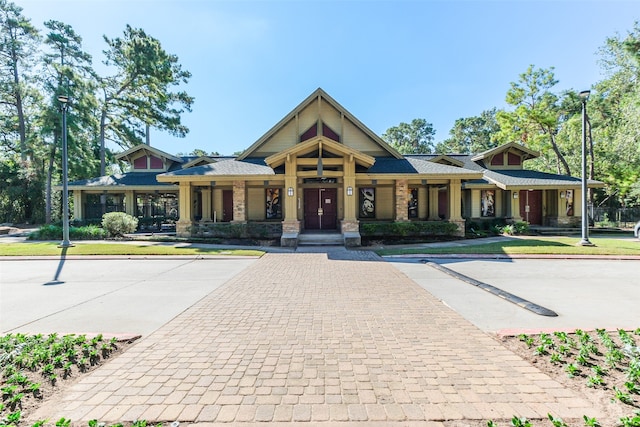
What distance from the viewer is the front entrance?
57.8 feet

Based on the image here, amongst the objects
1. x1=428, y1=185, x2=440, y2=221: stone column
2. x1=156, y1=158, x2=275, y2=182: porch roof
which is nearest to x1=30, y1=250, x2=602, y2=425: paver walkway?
x1=156, y1=158, x2=275, y2=182: porch roof

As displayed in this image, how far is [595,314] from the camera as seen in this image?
16.5 feet

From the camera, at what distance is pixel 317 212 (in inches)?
693

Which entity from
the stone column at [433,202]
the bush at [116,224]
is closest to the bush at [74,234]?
the bush at [116,224]

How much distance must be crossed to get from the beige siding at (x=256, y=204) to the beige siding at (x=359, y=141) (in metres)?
6.15

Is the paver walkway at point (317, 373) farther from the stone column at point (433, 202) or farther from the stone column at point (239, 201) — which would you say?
the stone column at point (433, 202)

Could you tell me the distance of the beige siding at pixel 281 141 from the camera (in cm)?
1888

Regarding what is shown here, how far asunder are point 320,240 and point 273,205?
491cm

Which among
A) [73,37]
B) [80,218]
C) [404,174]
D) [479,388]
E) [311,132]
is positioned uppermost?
[73,37]

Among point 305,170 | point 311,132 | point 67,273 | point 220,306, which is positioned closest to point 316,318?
point 220,306

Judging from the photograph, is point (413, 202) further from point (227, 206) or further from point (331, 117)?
point (227, 206)

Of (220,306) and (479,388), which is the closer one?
(479,388)

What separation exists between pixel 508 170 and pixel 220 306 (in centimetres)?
2324

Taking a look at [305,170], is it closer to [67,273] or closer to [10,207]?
[67,273]
